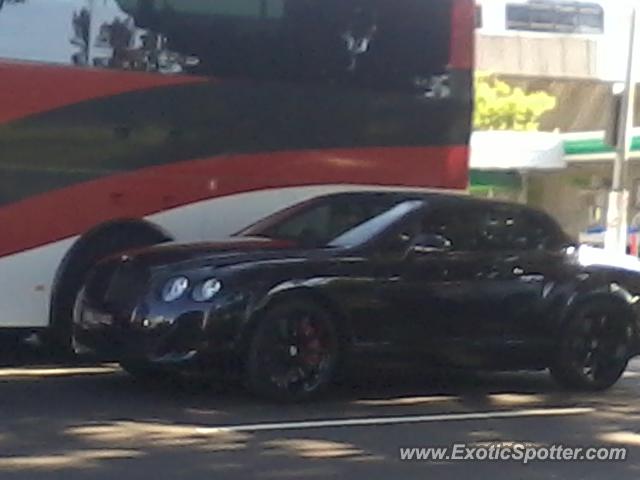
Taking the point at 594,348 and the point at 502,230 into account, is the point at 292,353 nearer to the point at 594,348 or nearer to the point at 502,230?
the point at 502,230

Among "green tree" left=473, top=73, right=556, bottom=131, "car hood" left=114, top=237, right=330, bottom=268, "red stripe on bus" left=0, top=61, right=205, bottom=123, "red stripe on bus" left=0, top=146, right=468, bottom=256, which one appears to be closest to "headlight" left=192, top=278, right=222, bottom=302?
"car hood" left=114, top=237, right=330, bottom=268

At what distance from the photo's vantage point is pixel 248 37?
1296 cm

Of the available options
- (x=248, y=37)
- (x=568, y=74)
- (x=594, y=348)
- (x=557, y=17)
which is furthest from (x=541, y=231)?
(x=557, y=17)

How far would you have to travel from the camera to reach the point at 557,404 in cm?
1124

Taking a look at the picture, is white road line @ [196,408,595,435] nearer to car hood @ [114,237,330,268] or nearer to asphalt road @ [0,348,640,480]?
asphalt road @ [0,348,640,480]

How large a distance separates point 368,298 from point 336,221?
91 centimetres

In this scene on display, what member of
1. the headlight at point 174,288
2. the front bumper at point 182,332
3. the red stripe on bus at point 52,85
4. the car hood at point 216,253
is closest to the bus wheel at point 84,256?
the red stripe on bus at point 52,85

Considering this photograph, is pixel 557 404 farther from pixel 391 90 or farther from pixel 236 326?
pixel 391 90

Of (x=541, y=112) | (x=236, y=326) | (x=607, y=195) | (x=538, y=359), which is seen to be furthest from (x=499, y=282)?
(x=541, y=112)

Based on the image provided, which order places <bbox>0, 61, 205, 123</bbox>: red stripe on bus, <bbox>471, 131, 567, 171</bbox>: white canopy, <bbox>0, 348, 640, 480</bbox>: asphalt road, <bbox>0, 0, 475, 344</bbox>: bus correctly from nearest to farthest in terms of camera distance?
<bbox>0, 348, 640, 480</bbox>: asphalt road
<bbox>0, 61, 205, 123</bbox>: red stripe on bus
<bbox>0, 0, 475, 344</bbox>: bus
<bbox>471, 131, 567, 171</bbox>: white canopy

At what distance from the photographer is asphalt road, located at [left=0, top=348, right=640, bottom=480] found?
8.30 meters

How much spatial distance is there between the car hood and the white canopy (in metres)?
28.1

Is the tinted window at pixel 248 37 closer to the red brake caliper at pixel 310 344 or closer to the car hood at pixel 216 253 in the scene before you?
the car hood at pixel 216 253

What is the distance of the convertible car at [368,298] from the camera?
33.8 ft
